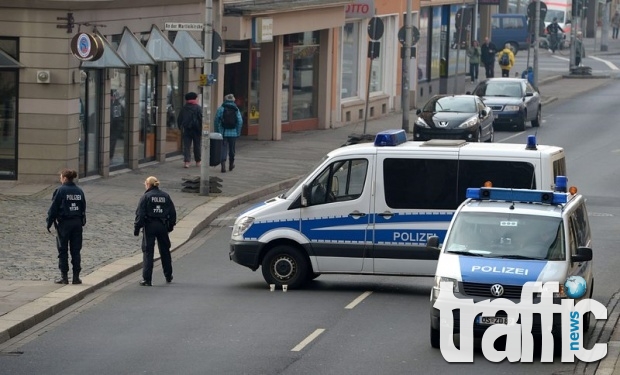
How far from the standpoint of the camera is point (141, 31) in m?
31.5

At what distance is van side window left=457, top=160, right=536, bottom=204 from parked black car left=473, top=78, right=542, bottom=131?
24328 mm

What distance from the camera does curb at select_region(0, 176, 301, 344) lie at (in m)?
16.5

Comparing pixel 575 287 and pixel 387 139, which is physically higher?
pixel 387 139

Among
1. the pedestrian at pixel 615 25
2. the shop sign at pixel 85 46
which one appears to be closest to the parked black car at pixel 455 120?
the shop sign at pixel 85 46

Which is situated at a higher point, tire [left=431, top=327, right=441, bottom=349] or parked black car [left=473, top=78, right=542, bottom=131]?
parked black car [left=473, top=78, right=542, bottom=131]

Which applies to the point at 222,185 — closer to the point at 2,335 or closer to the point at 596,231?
the point at 596,231

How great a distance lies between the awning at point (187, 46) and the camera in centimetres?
3325

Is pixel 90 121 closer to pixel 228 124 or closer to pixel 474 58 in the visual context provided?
pixel 228 124

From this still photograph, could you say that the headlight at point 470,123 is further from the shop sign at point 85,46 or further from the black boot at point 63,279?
the black boot at point 63,279

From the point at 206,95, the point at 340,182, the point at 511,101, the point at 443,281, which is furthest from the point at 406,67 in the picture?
the point at 443,281

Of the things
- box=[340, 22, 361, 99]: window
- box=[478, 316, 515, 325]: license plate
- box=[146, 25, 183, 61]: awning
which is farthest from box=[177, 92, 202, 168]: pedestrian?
box=[478, 316, 515, 325]: license plate

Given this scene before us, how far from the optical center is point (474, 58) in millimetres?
60750

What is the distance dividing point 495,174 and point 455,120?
18447 millimetres

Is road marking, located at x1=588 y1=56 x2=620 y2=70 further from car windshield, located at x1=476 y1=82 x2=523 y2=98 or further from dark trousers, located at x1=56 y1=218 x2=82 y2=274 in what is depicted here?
dark trousers, located at x1=56 y1=218 x2=82 y2=274
